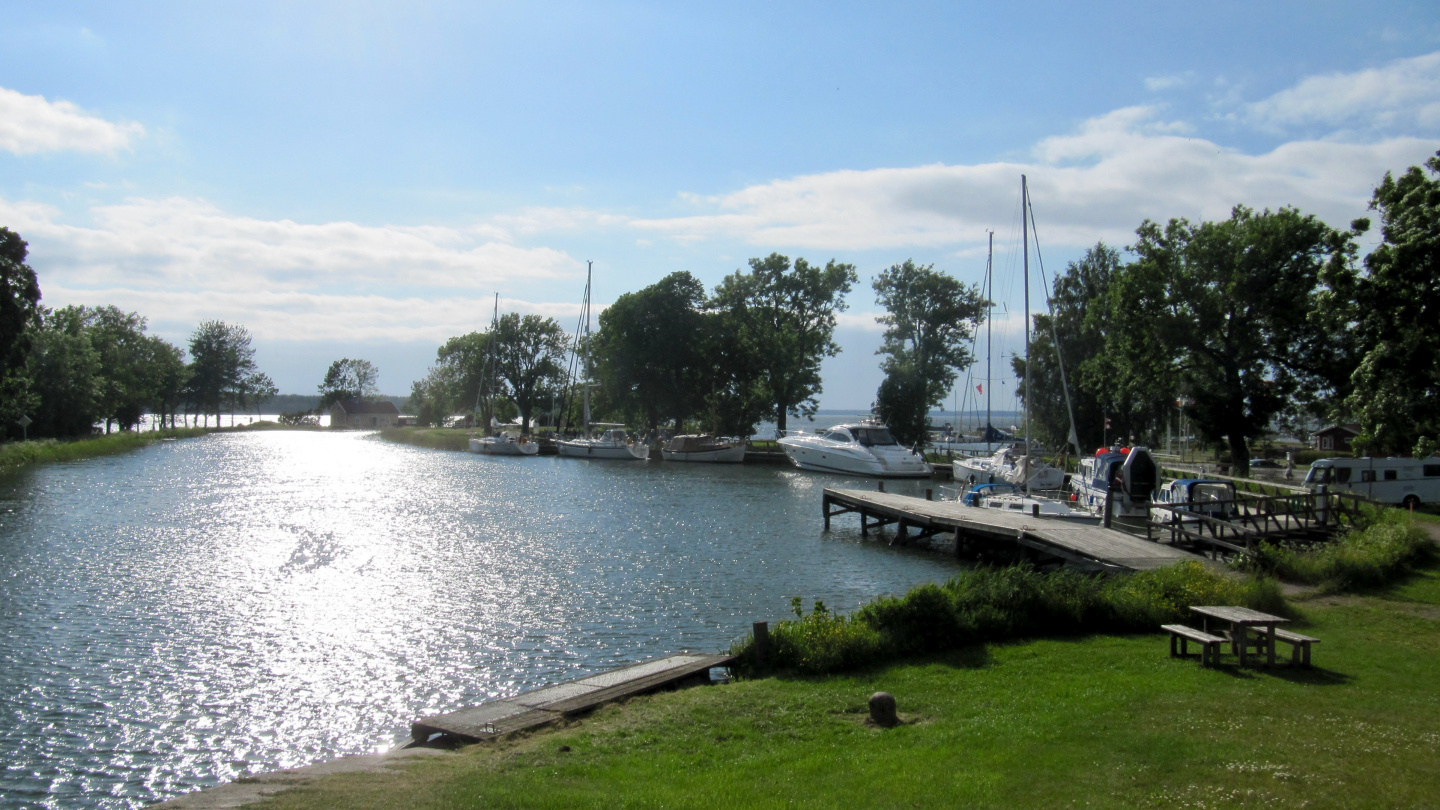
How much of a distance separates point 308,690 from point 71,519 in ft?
77.1

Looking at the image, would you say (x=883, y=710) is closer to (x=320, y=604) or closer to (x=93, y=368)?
(x=320, y=604)

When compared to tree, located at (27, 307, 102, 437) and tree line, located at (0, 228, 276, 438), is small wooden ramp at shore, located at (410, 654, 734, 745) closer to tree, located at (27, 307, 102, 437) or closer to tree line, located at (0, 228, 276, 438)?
tree line, located at (0, 228, 276, 438)

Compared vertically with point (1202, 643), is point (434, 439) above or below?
below

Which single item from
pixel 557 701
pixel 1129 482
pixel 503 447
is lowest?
pixel 557 701

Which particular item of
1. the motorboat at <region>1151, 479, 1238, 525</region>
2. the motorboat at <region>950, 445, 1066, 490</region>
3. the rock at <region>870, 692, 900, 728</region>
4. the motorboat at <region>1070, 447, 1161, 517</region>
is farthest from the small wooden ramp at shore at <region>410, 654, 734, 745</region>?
the motorboat at <region>950, 445, 1066, 490</region>

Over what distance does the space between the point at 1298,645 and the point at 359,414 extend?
461ft

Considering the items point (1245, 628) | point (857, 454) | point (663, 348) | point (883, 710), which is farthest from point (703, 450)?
point (883, 710)

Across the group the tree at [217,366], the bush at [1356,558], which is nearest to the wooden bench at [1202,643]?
the bush at [1356,558]

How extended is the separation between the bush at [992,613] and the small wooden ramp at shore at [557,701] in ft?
2.96

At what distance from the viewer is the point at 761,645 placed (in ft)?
40.3

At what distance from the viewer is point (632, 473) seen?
58625 millimetres

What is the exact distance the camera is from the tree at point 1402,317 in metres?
20.6

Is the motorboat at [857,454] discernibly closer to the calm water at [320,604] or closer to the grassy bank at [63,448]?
the calm water at [320,604]

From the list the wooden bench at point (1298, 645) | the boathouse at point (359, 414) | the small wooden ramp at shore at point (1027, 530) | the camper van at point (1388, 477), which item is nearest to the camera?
the wooden bench at point (1298, 645)
